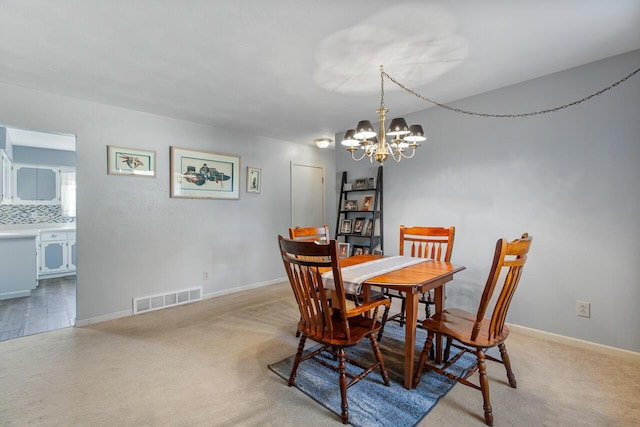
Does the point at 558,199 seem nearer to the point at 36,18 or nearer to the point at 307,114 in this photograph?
the point at 307,114

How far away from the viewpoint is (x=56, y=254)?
5113 mm

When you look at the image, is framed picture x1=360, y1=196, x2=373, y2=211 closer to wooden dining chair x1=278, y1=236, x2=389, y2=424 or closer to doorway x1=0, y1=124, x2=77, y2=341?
wooden dining chair x1=278, y1=236, x2=389, y2=424

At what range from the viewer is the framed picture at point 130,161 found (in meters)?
3.18

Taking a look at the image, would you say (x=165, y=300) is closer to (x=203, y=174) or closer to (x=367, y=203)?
(x=203, y=174)

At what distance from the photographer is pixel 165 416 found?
167 cm

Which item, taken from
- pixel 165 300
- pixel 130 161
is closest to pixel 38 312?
pixel 165 300

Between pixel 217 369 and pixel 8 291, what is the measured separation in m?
3.71

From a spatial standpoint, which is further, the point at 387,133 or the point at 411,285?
the point at 387,133

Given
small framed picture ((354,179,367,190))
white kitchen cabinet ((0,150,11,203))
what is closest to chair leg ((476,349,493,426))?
small framed picture ((354,179,367,190))

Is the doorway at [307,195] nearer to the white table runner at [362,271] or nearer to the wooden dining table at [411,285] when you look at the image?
the white table runner at [362,271]

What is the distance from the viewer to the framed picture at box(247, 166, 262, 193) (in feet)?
14.3

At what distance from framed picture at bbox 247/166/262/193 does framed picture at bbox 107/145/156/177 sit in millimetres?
1260

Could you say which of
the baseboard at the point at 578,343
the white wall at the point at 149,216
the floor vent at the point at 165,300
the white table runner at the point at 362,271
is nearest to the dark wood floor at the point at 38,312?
the white wall at the point at 149,216

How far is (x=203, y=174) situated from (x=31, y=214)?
3746 millimetres
